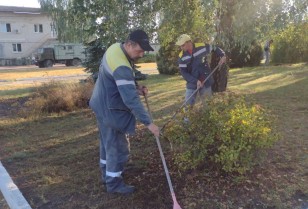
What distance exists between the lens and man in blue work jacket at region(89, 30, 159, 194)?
369cm

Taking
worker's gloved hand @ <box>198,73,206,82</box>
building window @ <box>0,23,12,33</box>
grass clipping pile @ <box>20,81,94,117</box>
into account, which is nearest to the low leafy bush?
→ grass clipping pile @ <box>20,81,94,117</box>

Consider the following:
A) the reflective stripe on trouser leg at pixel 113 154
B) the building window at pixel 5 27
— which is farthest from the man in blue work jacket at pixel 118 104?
the building window at pixel 5 27

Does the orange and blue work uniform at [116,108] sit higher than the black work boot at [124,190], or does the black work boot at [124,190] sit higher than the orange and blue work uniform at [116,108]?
the orange and blue work uniform at [116,108]

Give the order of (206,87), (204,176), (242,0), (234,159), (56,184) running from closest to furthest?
(234,159) → (204,176) → (56,184) → (242,0) → (206,87)

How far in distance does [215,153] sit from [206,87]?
2.68 metres

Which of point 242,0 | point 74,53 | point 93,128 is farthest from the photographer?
point 74,53

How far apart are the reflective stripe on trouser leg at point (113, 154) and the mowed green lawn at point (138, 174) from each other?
0.61 feet

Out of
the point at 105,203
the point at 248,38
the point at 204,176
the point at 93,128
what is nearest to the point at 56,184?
the point at 105,203

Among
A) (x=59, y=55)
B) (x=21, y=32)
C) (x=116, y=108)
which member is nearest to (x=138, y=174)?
(x=116, y=108)

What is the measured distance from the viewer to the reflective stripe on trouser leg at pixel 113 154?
13.5 ft

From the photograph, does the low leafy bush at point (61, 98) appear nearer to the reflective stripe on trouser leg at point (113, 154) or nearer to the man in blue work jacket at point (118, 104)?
the man in blue work jacket at point (118, 104)

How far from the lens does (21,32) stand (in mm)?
47656

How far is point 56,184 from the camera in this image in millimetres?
4625

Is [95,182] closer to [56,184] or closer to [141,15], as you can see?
[56,184]
